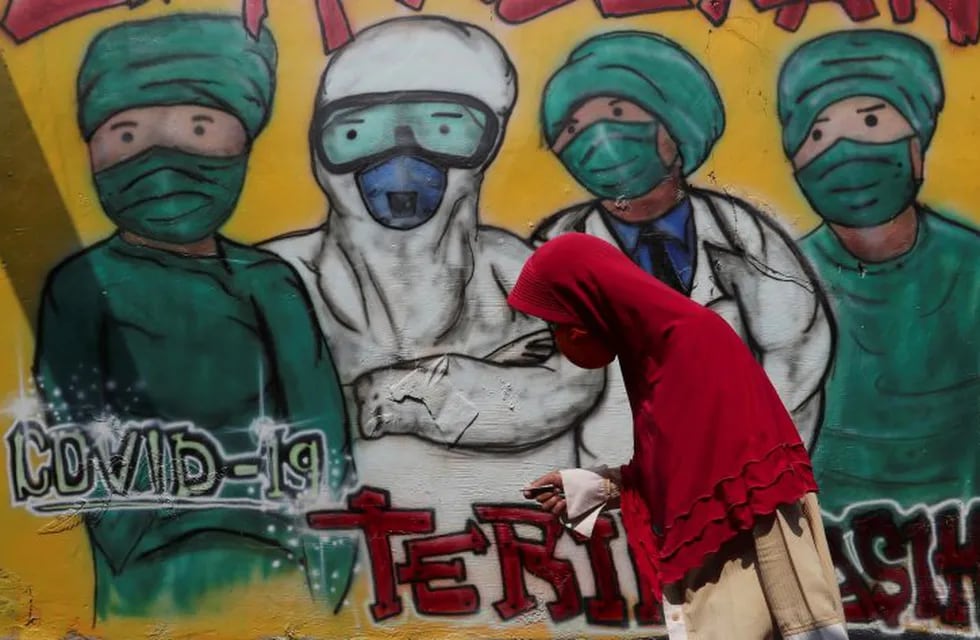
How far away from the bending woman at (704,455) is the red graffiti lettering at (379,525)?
6.28 ft

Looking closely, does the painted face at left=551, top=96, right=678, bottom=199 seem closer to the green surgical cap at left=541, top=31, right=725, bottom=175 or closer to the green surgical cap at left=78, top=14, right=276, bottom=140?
the green surgical cap at left=541, top=31, right=725, bottom=175

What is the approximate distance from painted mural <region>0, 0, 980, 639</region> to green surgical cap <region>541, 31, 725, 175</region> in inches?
0.4

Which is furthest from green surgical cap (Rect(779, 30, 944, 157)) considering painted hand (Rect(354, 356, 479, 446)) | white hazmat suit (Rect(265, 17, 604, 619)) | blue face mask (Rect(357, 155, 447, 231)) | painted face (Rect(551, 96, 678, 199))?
painted hand (Rect(354, 356, 479, 446))

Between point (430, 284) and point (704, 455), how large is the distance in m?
2.09

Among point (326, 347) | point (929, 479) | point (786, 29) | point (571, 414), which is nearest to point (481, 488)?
point (571, 414)

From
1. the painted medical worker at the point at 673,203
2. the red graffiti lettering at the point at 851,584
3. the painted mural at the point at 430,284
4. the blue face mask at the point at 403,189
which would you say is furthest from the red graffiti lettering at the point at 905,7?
the red graffiti lettering at the point at 851,584

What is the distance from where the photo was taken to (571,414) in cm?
427

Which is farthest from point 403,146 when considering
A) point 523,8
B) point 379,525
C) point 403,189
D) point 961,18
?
point 961,18

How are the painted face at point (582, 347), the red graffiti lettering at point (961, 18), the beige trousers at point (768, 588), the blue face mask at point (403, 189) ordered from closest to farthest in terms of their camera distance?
1. the beige trousers at point (768, 588)
2. the painted face at point (582, 347)
3. the red graffiti lettering at point (961, 18)
4. the blue face mask at point (403, 189)

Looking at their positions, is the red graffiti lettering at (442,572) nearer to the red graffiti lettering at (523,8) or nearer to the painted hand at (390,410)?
the painted hand at (390,410)

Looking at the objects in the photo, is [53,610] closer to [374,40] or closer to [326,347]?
[326,347]

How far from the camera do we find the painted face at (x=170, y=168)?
4305 mm

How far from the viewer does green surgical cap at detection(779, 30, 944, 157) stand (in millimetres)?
4184

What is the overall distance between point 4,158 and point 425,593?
2.44 metres
